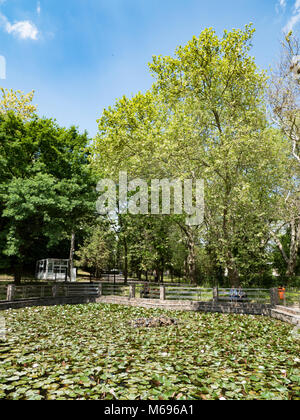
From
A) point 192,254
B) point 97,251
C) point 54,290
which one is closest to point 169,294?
point 192,254

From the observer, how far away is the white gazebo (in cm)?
2308

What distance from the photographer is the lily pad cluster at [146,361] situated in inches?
201

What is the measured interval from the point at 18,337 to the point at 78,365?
3.77m

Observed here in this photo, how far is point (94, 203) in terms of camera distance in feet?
65.5

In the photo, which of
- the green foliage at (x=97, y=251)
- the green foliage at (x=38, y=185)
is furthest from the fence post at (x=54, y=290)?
the green foliage at (x=97, y=251)

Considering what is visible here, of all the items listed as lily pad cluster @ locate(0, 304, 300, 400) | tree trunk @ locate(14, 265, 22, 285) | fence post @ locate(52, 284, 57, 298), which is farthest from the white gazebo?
lily pad cluster @ locate(0, 304, 300, 400)

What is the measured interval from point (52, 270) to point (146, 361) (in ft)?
60.1

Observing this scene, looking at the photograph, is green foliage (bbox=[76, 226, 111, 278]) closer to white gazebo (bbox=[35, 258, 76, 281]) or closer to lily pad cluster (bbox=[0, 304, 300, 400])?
white gazebo (bbox=[35, 258, 76, 281])

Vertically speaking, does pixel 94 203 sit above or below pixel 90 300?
above

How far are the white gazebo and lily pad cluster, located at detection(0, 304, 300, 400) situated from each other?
11.4 meters

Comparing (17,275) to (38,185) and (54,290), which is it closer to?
(54,290)
